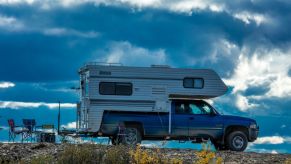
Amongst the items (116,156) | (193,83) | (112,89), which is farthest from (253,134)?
(116,156)

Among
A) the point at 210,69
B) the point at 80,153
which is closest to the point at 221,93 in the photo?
the point at 210,69

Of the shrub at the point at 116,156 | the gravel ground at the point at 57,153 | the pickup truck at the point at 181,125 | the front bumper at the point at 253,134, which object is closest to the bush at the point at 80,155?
the shrub at the point at 116,156

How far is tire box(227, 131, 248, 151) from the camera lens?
73.5ft

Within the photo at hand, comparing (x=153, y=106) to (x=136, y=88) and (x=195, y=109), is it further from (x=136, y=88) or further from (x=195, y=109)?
(x=195, y=109)

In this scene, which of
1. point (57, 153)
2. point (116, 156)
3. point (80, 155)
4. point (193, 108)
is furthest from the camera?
point (193, 108)

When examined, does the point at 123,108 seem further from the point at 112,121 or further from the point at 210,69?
the point at 210,69

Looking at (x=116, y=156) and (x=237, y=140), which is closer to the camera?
(x=116, y=156)

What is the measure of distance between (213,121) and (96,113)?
3.96 meters

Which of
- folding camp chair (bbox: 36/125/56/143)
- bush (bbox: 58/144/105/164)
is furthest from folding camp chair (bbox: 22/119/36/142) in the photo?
bush (bbox: 58/144/105/164)

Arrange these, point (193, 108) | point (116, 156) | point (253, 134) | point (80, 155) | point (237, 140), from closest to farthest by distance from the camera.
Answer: point (80, 155)
point (116, 156)
point (193, 108)
point (237, 140)
point (253, 134)

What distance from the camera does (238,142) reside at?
22.5 metres

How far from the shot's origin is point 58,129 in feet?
75.1

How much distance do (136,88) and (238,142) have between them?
3998 millimetres

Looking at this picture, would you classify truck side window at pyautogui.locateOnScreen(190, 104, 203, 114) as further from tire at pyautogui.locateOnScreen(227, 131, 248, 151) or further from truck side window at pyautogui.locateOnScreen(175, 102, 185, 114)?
tire at pyautogui.locateOnScreen(227, 131, 248, 151)
